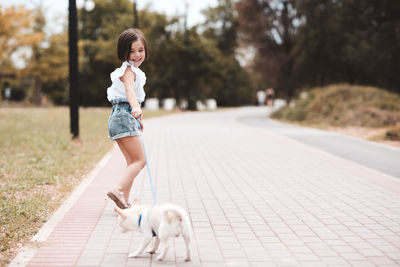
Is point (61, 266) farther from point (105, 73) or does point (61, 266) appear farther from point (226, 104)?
point (226, 104)

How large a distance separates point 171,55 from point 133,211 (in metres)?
33.2

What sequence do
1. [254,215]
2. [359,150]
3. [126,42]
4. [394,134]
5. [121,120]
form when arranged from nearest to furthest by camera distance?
[126,42] < [121,120] < [254,215] < [359,150] < [394,134]

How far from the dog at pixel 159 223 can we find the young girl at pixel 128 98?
0.81 m

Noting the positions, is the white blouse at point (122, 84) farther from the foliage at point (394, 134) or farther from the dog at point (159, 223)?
the foliage at point (394, 134)

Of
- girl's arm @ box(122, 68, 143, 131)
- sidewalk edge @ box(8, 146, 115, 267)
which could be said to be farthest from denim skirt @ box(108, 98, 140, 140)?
sidewalk edge @ box(8, 146, 115, 267)

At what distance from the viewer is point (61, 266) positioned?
3.43 m

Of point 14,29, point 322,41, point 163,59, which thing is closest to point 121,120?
point 322,41

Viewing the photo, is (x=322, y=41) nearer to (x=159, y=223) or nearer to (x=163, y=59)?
(x=163, y=59)

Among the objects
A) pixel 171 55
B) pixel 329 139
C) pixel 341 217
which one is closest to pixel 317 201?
pixel 341 217

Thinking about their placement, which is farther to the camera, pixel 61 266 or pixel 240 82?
pixel 240 82

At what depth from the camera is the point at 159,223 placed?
340 cm

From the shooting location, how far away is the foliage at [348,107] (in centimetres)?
1694

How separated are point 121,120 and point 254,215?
1867 mm

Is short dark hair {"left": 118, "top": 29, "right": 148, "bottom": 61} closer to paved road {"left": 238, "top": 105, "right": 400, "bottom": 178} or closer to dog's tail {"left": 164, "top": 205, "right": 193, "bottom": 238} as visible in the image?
dog's tail {"left": 164, "top": 205, "right": 193, "bottom": 238}
